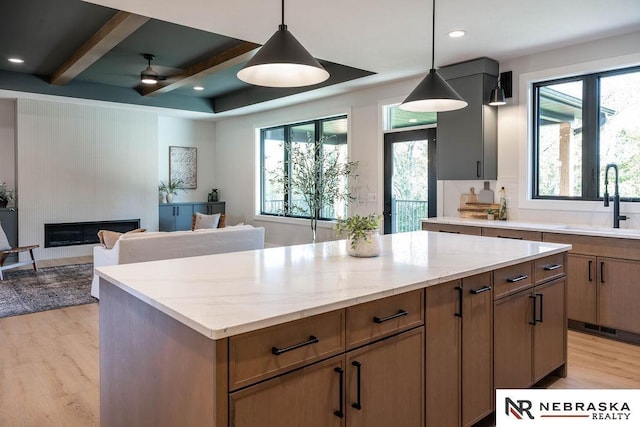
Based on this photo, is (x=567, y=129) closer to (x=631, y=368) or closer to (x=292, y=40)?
(x=631, y=368)

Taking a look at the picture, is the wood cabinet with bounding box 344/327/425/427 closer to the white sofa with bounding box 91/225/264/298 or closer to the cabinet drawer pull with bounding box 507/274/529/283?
the cabinet drawer pull with bounding box 507/274/529/283

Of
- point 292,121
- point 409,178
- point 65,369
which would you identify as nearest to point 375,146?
point 409,178

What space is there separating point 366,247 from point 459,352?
0.70m

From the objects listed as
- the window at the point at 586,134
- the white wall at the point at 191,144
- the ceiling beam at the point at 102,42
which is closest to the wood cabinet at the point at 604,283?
the window at the point at 586,134

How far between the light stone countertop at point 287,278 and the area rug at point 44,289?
324 centimetres

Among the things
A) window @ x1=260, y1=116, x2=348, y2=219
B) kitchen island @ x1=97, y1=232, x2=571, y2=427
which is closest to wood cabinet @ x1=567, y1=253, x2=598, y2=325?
kitchen island @ x1=97, y1=232, x2=571, y2=427

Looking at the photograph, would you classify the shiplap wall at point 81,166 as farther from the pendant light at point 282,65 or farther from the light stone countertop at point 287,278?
the pendant light at point 282,65

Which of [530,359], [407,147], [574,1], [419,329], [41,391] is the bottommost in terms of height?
[41,391]

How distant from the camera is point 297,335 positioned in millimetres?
1491

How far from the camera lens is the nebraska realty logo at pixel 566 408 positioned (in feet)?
6.31

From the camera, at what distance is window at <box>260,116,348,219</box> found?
699 centimetres

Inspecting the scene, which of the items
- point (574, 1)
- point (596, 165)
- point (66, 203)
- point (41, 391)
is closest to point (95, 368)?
point (41, 391)

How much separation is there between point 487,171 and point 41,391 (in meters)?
4.33

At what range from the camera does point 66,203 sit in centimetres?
757
